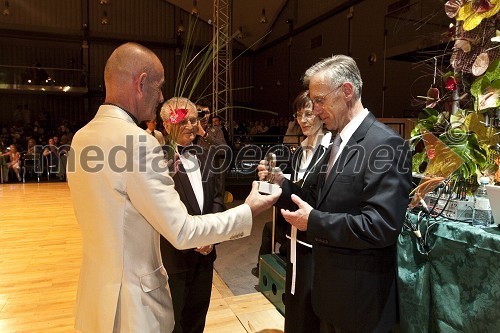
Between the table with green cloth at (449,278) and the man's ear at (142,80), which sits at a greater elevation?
the man's ear at (142,80)

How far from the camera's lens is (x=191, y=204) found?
79.0 inches

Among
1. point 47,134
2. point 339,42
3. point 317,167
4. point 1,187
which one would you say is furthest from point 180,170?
point 47,134

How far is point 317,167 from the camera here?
175 centimetres

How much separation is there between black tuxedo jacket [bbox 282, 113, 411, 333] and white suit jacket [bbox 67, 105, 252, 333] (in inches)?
16.7

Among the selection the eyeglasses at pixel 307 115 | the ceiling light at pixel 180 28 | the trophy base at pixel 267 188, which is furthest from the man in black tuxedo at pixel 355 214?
the ceiling light at pixel 180 28

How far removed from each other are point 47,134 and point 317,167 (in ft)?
44.8

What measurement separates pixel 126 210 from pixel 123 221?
0.11 feet

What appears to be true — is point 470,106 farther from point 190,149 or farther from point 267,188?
point 190,149

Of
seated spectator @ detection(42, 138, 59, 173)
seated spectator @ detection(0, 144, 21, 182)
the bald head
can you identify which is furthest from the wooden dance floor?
seated spectator @ detection(42, 138, 59, 173)

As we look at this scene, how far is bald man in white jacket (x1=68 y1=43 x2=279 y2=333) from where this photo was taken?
1.08 metres

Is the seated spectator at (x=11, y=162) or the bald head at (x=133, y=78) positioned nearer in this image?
the bald head at (x=133, y=78)

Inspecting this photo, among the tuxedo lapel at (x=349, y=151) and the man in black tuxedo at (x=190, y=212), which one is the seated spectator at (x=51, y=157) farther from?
the tuxedo lapel at (x=349, y=151)

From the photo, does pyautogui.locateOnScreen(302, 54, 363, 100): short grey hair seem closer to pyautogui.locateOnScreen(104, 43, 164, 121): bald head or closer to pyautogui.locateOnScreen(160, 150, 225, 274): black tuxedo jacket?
pyautogui.locateOnScreen(104, 43, 164, 121): bald head

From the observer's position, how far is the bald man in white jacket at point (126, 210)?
1.08 meters
